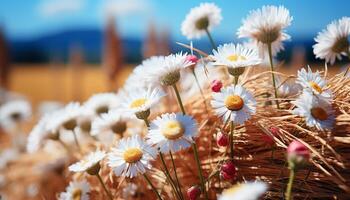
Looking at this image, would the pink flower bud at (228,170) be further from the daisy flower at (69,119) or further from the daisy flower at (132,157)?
the daisy flower at (69,119)

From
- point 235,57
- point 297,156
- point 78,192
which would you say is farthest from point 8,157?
point 297,156

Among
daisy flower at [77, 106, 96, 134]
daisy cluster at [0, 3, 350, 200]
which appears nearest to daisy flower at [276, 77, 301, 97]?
daisy cluster at [0, 3, 350, 200]

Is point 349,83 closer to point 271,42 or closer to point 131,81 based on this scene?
point 271,42

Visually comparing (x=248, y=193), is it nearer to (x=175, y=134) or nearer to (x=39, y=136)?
(x=175, y=134)

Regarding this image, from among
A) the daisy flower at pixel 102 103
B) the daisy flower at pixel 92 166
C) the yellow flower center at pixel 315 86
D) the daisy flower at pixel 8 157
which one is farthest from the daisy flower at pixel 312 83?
the daisy flower at pixel 8 157

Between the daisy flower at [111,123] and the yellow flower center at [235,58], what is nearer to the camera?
the yellow flower center at [235,58]
